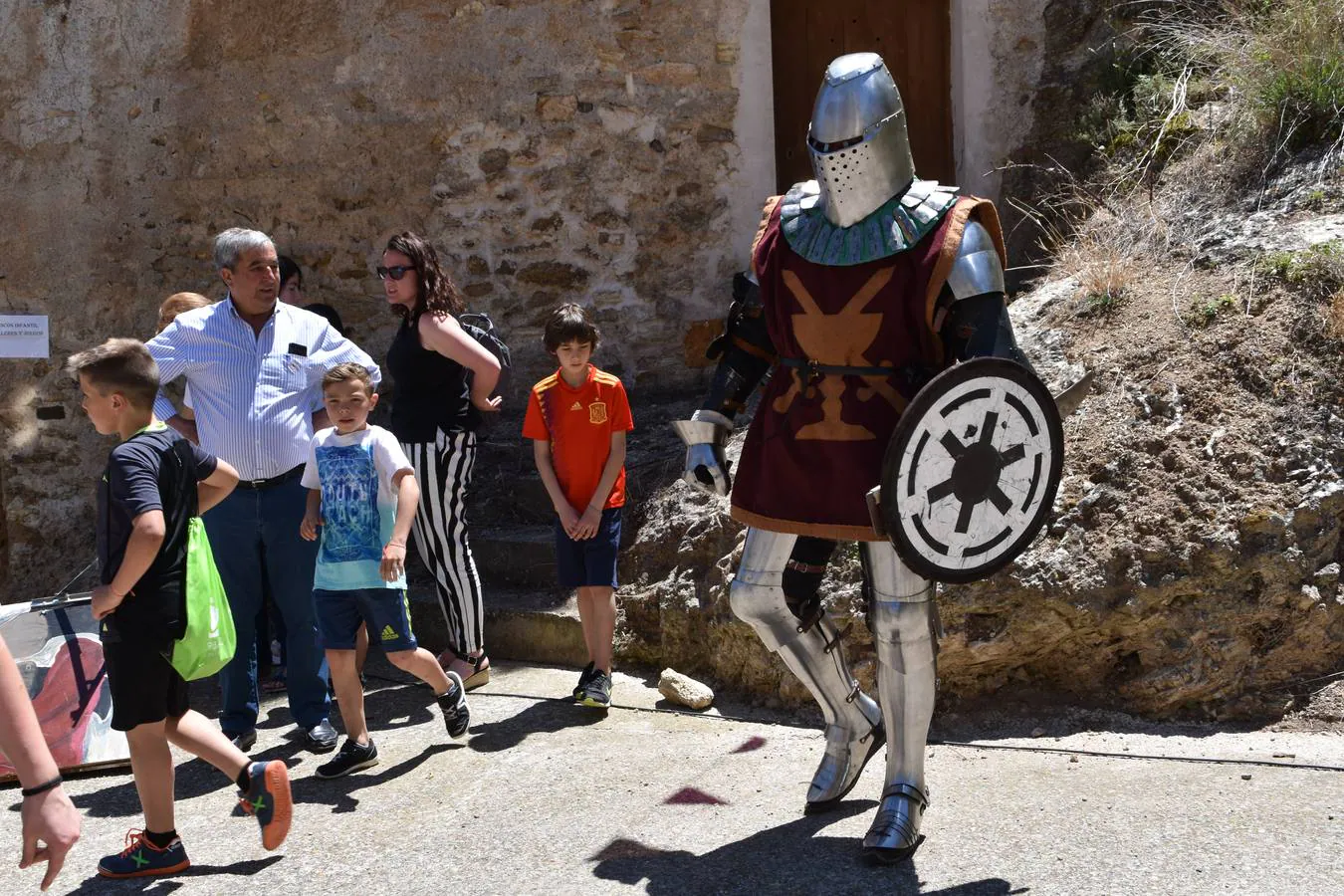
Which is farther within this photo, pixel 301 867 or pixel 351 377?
pixel 351 377

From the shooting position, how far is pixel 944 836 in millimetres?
3297

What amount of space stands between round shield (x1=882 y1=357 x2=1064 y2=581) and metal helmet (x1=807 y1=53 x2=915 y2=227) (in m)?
0.54

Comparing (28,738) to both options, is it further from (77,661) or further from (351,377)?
(77,661)

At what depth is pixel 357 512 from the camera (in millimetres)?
4035

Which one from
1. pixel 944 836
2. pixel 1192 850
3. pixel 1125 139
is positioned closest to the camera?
pixel 1192 850

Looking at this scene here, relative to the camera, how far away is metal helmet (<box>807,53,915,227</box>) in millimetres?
3184

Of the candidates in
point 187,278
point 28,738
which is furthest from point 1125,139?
point 28,738

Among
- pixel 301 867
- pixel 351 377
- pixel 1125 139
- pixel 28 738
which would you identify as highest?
pixel 1125 139

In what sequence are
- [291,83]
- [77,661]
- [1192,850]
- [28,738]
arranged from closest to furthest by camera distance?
[28,738] < [1192,850] < [77,661] < [291,83]

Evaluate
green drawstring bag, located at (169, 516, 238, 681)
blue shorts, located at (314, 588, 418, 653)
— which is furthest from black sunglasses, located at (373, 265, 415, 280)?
green drawstring bag, located at (169, 516, 238, 681)

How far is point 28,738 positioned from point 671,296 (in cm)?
532

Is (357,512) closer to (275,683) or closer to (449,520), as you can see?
(449,520)

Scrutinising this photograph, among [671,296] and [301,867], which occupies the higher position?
[671,296]

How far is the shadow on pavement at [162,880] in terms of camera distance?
3.28 meters
